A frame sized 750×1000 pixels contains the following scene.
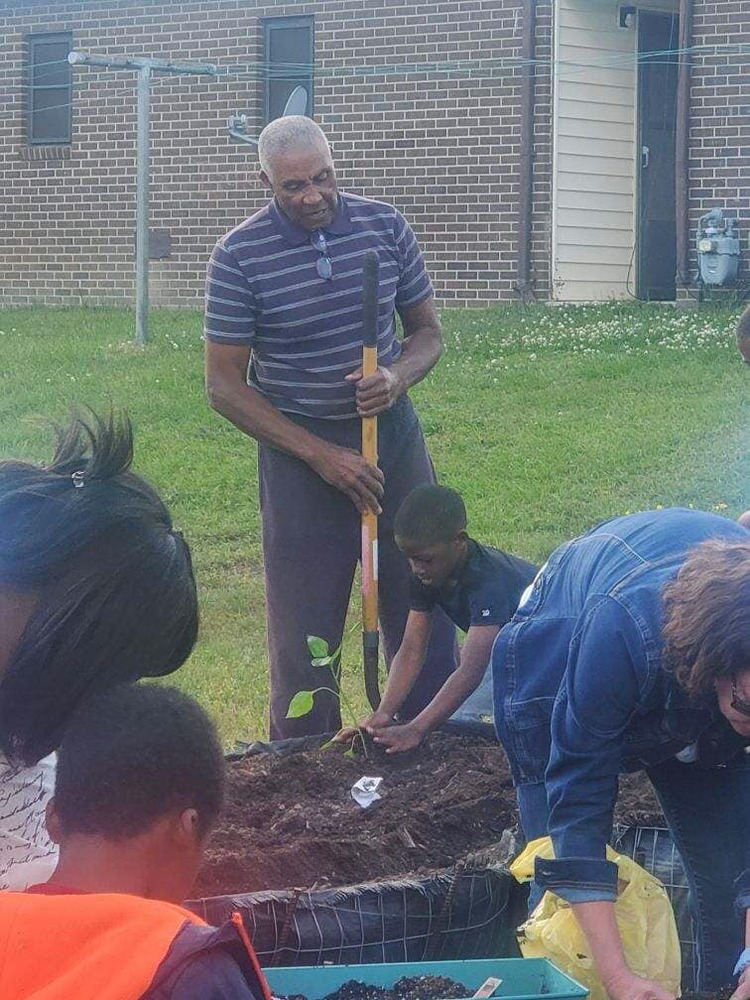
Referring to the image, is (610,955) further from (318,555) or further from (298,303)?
(298,303)

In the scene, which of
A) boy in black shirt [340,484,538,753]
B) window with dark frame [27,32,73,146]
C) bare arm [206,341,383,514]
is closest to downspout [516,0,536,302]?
window with dark frame [27,32,73,146]

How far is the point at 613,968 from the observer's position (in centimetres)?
276

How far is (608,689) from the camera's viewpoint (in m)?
2.81

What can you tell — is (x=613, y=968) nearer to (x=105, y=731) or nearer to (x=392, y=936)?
(x=392, y=936)

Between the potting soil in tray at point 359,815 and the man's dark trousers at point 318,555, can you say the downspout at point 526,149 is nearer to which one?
the man's dark trousers at point 318,555

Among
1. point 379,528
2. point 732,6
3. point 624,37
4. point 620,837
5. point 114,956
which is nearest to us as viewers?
point 114,956

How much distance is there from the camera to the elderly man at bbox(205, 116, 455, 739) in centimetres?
481

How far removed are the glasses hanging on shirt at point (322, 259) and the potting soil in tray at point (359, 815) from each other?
1.46 metres

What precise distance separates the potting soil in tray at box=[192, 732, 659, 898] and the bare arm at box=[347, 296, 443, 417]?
1.06 meters

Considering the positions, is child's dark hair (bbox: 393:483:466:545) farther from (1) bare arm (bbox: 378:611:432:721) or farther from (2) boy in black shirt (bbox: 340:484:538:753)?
(1) bare arm (bbox: 378:611:432:721)

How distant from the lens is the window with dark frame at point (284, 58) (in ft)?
46.7

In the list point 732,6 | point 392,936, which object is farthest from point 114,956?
point 732,6

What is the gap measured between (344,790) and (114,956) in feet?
9.30

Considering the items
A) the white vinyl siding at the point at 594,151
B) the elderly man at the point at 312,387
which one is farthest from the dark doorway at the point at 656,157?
the elderly man at the point at 312,387
